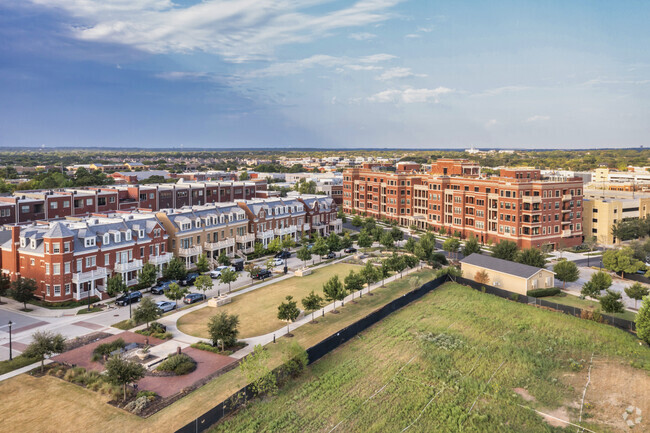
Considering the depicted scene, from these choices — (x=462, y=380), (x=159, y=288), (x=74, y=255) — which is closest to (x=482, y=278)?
(x=462, y=380)

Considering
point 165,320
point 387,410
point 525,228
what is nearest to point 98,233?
point 165,320

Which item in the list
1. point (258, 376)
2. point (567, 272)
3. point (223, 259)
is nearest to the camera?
point (258, 376)

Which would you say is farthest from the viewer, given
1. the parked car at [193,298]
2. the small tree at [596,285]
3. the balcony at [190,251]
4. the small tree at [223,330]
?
the balcony at [190,251]

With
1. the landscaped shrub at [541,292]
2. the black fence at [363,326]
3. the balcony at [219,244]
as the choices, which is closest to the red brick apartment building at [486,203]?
the landscaped shrub at [541,292]

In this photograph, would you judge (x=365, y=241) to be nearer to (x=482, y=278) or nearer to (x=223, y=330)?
(x=482, y=278)

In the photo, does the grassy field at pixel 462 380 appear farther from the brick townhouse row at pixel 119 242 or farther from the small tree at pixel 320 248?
the brick townhouse row at pixel 119 242

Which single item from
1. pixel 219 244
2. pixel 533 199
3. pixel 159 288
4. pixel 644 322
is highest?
pixel 533 199
